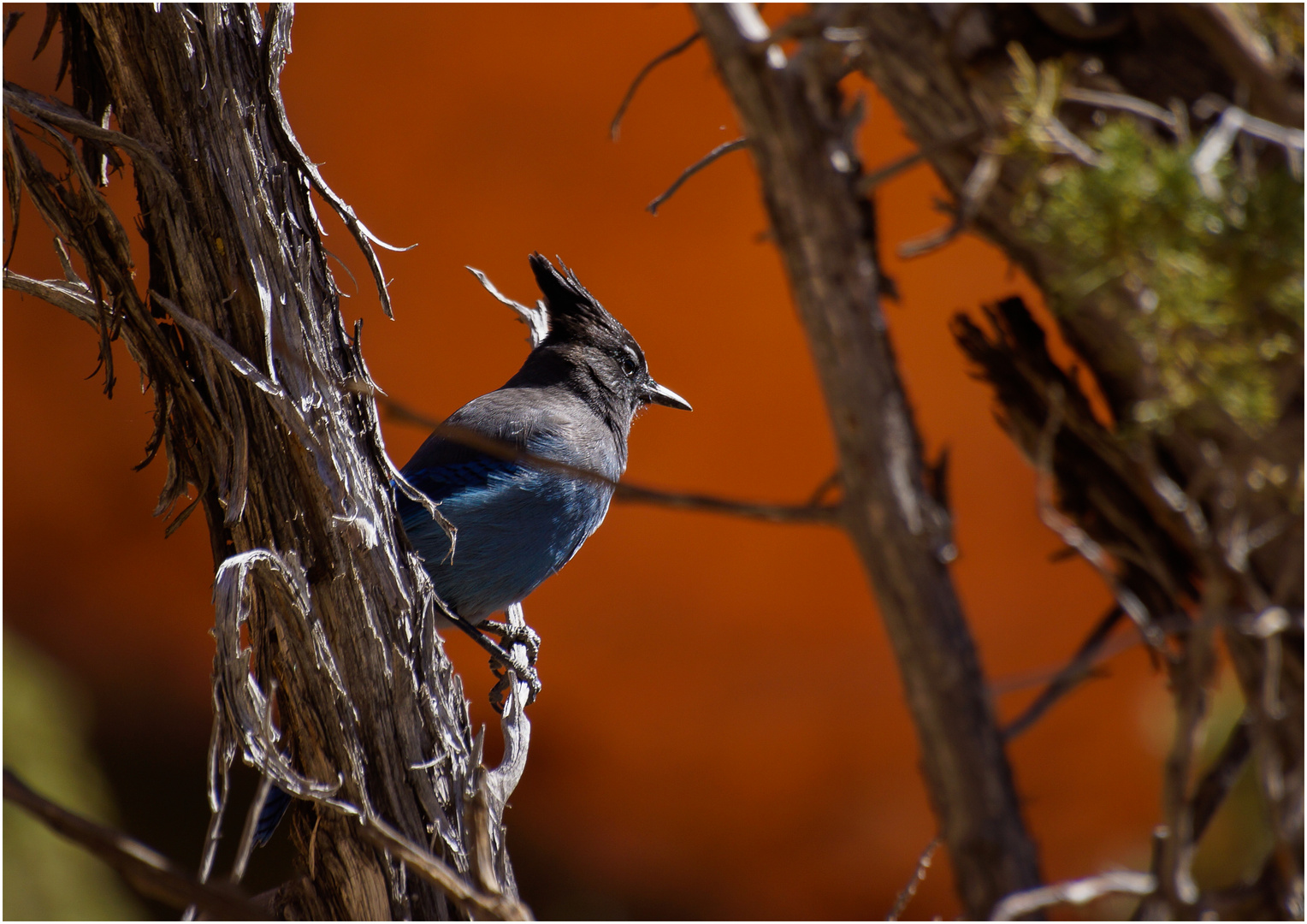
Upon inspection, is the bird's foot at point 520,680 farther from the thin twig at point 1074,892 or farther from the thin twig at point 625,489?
the thin twig at point 1074,892

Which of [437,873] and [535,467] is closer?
[437,873]

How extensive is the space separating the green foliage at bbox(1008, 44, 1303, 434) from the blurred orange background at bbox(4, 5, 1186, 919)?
2043 millimetres

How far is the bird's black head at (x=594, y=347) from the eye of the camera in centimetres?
167

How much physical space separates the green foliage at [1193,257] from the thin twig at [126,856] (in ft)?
3.34

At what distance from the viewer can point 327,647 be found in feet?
3.43

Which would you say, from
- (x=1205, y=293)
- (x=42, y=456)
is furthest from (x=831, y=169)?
(x=42, y=456)

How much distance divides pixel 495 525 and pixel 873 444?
2.55 ft

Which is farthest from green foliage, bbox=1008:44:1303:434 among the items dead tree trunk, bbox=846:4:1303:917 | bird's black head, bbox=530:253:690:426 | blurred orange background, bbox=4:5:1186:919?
blurred orange background, bbox=4:5:1186:919

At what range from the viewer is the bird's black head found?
1.67 m

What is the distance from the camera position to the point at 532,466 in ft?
5.22

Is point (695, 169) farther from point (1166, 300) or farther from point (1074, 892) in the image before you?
point (1074, 892)

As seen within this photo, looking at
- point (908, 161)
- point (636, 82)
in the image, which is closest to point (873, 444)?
point (908, 161)

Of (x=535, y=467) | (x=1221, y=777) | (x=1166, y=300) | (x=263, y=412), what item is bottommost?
(x=1221, y=777)

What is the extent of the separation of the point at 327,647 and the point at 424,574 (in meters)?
0.13
